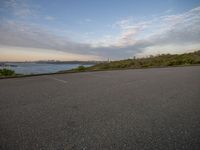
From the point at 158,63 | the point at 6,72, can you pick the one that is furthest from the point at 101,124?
the point at 158,63

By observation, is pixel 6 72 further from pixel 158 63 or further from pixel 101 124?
pixel 158 63

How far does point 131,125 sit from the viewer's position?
244cm

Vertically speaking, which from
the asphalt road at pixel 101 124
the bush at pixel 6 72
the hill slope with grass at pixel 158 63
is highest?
the hill slope with grass at pixel 158 63

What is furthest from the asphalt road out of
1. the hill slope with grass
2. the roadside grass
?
the hill slope with grass

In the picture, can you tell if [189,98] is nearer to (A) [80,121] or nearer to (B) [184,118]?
(B) [184,118]

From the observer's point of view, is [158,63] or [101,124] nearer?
[101,124]

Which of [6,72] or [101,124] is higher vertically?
[6,72]

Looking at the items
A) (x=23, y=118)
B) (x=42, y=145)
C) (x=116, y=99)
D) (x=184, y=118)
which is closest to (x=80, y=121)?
(x=42, y=145)

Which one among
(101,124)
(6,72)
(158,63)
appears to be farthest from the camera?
(158,63)

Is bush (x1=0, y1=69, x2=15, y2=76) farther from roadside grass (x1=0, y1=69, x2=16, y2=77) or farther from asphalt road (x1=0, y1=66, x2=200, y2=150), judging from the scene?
asphalt road (x1=0, y1=66, x2=200, y2=150)

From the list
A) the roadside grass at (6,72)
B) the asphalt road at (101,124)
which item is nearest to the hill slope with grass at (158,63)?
the roadside grass at (6,72)

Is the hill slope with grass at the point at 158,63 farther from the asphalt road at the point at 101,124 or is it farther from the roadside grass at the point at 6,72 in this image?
the asphalt road at the point at 101,124

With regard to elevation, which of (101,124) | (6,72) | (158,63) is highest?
(158,63)

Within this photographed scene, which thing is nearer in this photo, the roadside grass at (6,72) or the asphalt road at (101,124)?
the asphalt road at (101,124)
